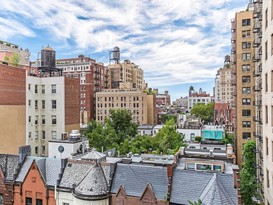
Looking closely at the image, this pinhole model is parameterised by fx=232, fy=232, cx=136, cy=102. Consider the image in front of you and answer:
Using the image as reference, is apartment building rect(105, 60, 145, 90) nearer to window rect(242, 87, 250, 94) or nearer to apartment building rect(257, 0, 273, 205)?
window rect(242, 87, 250, 94)

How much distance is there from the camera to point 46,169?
24.3 metres

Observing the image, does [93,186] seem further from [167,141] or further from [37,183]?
[167,141]

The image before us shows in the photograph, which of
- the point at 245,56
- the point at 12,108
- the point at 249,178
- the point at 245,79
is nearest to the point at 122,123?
the point at 12,108

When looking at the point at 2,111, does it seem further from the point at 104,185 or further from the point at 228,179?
the point at 228,179

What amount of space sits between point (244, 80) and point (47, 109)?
139ft

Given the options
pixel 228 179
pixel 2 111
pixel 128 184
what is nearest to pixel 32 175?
pixel 128 184

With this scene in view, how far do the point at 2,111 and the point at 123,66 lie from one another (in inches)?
3008

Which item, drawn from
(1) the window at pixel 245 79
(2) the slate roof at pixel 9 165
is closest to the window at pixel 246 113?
(1) the window at pixel 245 79

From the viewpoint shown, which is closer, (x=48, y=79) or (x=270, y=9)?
(x=270, y=9)

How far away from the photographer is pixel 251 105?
48.0 m

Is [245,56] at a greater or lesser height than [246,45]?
lesser

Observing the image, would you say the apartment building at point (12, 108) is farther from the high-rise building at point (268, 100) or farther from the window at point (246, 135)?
the window at point (246, 135)

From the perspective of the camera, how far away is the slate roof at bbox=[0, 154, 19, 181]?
2439cm

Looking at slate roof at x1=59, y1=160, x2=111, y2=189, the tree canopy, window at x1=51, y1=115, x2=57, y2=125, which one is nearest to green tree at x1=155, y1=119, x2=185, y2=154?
the tree canopy
